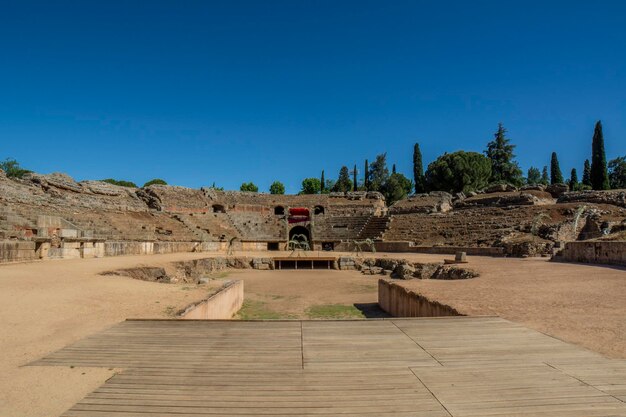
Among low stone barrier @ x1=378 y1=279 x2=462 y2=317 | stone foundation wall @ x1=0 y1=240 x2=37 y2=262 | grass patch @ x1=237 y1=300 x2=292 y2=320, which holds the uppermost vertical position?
stone foundation wall @ x1=0 y1=240 x2=37 y2=262

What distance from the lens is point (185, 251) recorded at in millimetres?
27109

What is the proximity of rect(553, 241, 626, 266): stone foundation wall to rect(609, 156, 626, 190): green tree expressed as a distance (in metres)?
43.9

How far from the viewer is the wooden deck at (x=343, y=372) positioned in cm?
260

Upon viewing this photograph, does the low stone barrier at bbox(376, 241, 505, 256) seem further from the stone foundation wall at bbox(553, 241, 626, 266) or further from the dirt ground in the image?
the dirt ground

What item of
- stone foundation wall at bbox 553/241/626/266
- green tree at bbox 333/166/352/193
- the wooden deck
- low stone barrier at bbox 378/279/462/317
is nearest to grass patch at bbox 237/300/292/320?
low stone barrier at bbox 378/279/462/317

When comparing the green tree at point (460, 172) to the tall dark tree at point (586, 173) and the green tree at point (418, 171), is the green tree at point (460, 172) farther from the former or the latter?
the tall dark tree at point (586, 173)

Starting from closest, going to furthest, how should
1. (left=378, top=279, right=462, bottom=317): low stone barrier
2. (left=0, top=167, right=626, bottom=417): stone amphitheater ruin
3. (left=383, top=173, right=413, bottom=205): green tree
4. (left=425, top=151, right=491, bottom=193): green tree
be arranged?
(left=0, top=167, right=626, bottom=417): stone amphitheater ruin
(left=378, top=279, right=462, bottom=317): low stone barrier
(left=425, top=151, right=491, bottom=193): green tree
(left=383, top=173, right=413, bottom=205): green tree

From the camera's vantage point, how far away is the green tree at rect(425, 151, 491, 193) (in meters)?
49.6

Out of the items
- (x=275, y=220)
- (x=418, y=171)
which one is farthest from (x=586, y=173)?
(x=275, y=220)

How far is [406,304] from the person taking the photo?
9.45 metres

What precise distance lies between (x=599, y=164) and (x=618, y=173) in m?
15.6

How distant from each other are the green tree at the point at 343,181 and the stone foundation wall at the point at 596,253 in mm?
52082

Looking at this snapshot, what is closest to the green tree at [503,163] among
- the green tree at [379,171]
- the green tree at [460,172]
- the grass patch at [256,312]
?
the green tree at [460,172]

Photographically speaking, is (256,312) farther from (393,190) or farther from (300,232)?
(393,190)
